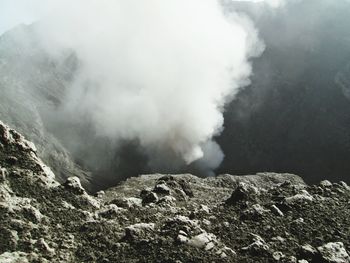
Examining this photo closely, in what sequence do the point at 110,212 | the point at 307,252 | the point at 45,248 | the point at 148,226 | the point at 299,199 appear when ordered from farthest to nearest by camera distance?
1. the point at 299,199
2. the point at 110,212
3. the point at 148,226
4. the point at 307,252
5. the point at 45,248

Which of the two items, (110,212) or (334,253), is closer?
(334,253)

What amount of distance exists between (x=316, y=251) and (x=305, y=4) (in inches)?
3194

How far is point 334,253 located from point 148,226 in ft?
18.0

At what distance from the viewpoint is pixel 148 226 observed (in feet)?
45.9

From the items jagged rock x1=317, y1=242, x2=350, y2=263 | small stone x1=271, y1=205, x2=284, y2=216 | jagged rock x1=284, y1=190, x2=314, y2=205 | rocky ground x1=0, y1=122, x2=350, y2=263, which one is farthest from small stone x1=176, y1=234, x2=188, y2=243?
jagged rock x1=284, y1=190, x2=314, y2=205

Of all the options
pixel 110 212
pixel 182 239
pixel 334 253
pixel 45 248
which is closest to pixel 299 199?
pixel 334 253

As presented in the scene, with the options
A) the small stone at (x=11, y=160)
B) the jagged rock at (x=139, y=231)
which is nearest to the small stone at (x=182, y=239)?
the jagged rock at (x=139, y=231)

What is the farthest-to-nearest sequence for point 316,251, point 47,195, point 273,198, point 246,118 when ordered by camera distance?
1. point 246,118
2. point 273,198
3. point 47,195
4. point 316,251

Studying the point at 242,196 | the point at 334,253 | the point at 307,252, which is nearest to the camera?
the point at 307,252

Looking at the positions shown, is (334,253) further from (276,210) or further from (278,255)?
(276,210)

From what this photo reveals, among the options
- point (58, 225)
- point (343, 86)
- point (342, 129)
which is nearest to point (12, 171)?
point (58, 225)

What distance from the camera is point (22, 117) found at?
6756 centimetres

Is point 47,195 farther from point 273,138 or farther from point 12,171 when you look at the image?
point 273,138

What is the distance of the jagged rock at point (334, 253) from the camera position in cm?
1267
